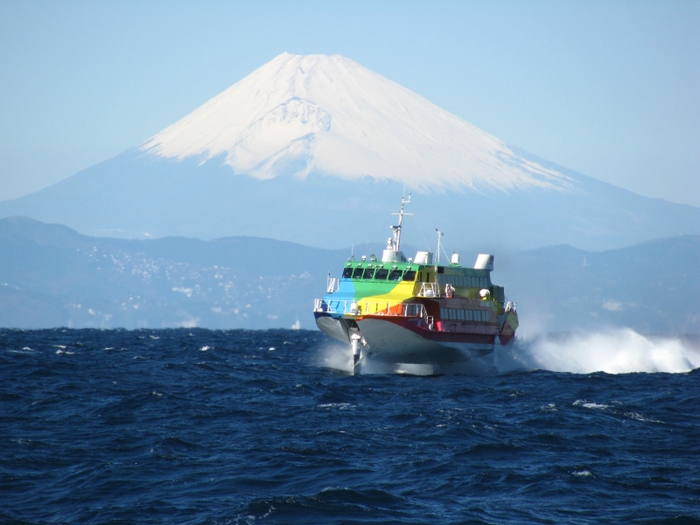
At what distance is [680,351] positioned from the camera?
7512 centimetres

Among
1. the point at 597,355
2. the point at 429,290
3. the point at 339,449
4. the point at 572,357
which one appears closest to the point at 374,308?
the point at 429,290

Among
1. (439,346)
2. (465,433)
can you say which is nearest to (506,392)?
(439,346)

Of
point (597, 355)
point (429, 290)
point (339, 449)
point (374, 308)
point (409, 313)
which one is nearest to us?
point (339, 449)

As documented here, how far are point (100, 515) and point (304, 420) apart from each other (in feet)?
46.6

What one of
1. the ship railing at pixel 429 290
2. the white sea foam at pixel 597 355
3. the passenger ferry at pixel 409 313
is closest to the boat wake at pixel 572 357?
the white sea foam at pixel 597 355

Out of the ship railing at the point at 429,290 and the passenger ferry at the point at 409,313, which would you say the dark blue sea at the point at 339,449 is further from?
the ship railing at the point at 429,290

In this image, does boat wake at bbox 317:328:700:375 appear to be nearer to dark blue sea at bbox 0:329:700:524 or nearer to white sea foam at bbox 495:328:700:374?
white sea foam at bbox 495:328:700:374

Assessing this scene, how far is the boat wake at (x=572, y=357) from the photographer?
61156 mm

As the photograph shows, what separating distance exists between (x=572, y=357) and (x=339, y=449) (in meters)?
43.3

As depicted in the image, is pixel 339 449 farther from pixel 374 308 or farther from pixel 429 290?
pixel 429 290

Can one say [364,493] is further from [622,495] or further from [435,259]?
[435,259]

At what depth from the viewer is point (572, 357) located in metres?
72.4

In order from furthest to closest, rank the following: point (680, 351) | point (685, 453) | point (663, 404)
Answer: point (680, 351)
point (663, 404)
point (685, 453)

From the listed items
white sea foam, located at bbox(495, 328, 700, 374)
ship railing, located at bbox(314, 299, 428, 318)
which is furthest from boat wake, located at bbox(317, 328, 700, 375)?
ship railing, located at bbox(314, 299, 428, 318)
